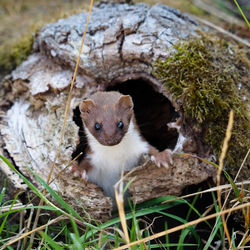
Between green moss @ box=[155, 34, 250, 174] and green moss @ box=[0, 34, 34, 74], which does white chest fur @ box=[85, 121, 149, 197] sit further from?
green moss @ box=[0, 34, 34, 74]

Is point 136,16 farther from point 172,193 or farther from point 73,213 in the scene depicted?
point 73,213

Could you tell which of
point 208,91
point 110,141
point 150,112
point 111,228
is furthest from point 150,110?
point 111,228

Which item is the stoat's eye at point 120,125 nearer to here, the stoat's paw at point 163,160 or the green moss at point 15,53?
the stoat's paw at point 163,160

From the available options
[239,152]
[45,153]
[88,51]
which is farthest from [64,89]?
[239,152]

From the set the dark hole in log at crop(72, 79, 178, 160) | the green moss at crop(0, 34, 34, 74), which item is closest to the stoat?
the dark hole in log at crop(72, 79, 178, 160)

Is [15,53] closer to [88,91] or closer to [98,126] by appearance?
[88,91]
